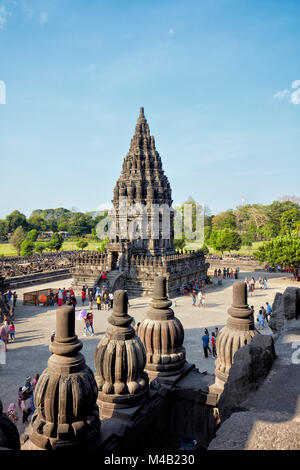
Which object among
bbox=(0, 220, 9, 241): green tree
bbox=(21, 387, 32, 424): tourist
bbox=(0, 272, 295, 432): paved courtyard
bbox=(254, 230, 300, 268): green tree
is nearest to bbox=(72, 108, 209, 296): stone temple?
bbox=(0, 272, 295, 432): paved courtyard

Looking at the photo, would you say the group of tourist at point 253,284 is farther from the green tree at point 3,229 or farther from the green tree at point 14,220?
the green tree at point 3,229

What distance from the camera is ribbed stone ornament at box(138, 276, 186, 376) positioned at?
607 centimetres

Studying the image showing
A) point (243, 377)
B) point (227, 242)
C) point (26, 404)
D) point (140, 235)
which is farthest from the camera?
point (227, 242)

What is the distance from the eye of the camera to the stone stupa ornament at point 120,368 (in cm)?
482

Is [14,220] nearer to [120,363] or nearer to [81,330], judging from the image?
[81,330]

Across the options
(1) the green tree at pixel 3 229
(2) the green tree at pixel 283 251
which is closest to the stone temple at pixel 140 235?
(2) the green tree at pixel 283 251

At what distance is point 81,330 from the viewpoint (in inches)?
666

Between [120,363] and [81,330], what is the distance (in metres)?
12.9

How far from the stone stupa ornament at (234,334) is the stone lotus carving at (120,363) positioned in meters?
1.50

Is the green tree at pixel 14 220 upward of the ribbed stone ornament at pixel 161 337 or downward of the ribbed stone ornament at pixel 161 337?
upward

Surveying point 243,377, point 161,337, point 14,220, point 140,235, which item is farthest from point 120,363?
point 14,220

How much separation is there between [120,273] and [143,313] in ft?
25.6

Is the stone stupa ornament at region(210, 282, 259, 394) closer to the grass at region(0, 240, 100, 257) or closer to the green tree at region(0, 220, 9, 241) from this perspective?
the grass at region(0, 240, 100, 257)
